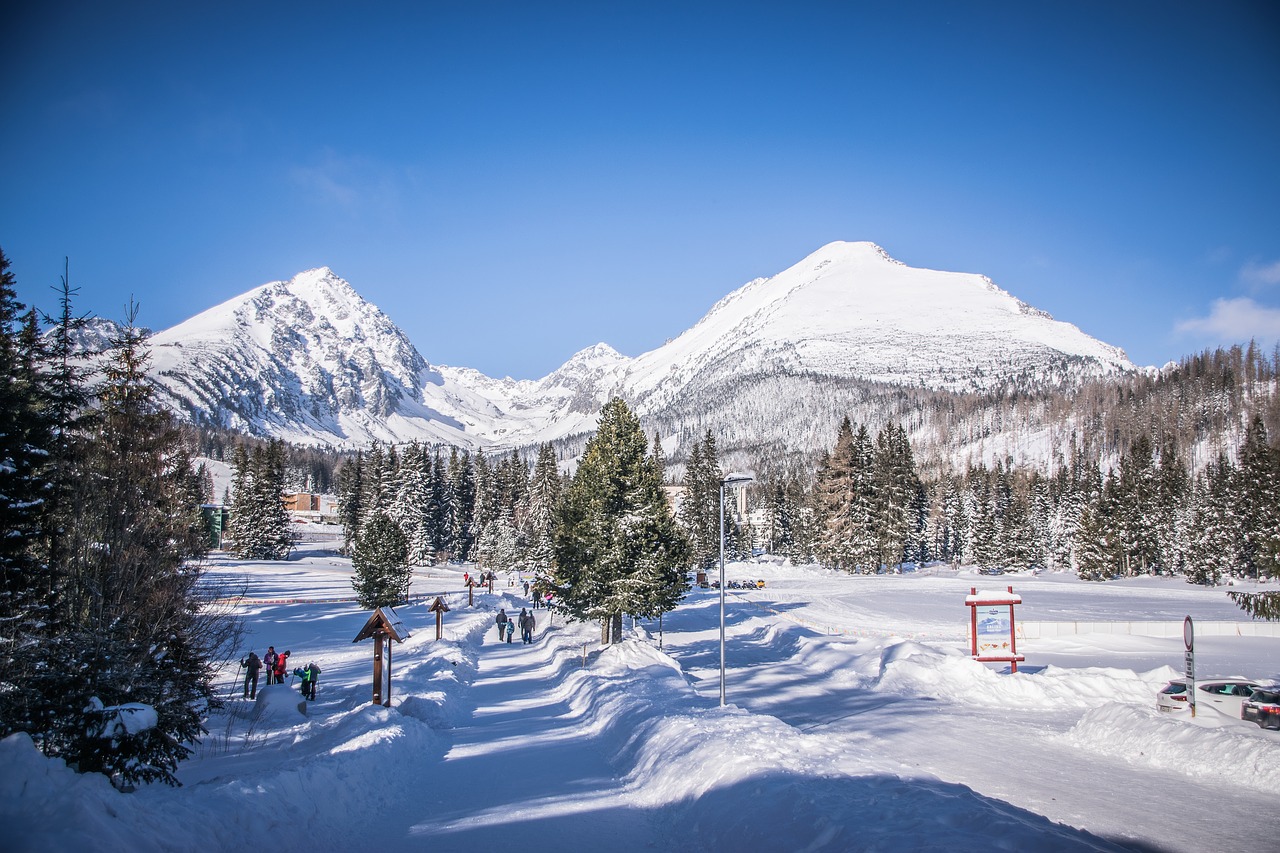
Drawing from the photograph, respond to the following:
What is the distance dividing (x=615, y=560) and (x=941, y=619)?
24.7 metres

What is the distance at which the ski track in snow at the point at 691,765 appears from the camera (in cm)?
767

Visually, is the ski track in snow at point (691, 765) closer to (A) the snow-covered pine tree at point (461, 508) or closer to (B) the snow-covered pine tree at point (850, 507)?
(B) the snow-covered pine tree at point (850, 507)

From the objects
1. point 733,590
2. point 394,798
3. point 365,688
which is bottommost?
point 733,590

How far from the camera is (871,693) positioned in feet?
79.4

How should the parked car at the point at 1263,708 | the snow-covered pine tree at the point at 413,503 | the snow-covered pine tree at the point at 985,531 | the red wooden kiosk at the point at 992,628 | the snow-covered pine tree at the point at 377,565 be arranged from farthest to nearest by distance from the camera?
the snow-covered pine tree at the point at 985,531 → the snow-covered pine tree at the point at 413,503 → the snow-covered pine tree at the point at 377,565 → the red wooden kiosk at the point at 992,628 → the parked car at the point at 1263,708

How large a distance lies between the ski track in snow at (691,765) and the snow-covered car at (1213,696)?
32.4 inches

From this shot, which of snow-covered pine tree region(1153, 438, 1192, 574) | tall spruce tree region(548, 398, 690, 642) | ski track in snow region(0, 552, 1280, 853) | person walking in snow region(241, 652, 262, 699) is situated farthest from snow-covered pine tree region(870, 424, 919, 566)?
person walking in snow region(241, 652, 262, 699)

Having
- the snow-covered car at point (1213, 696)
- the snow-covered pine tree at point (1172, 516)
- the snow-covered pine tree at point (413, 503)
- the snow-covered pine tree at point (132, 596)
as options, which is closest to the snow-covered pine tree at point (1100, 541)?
the snow-covered pine tree at point (1172, 516)

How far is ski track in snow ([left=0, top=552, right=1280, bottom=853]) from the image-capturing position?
25.2ft

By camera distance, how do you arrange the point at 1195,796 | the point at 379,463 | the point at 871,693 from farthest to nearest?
the point at 379,463, the point at 871,693, the point at 1195,796

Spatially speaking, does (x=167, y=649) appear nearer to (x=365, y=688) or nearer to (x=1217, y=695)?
(x=365, y=688)

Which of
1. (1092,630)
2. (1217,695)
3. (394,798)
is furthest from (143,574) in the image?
(1092,630)

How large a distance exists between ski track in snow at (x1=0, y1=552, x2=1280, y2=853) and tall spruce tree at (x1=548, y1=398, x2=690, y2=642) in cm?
291

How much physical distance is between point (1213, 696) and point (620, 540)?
20.0m
